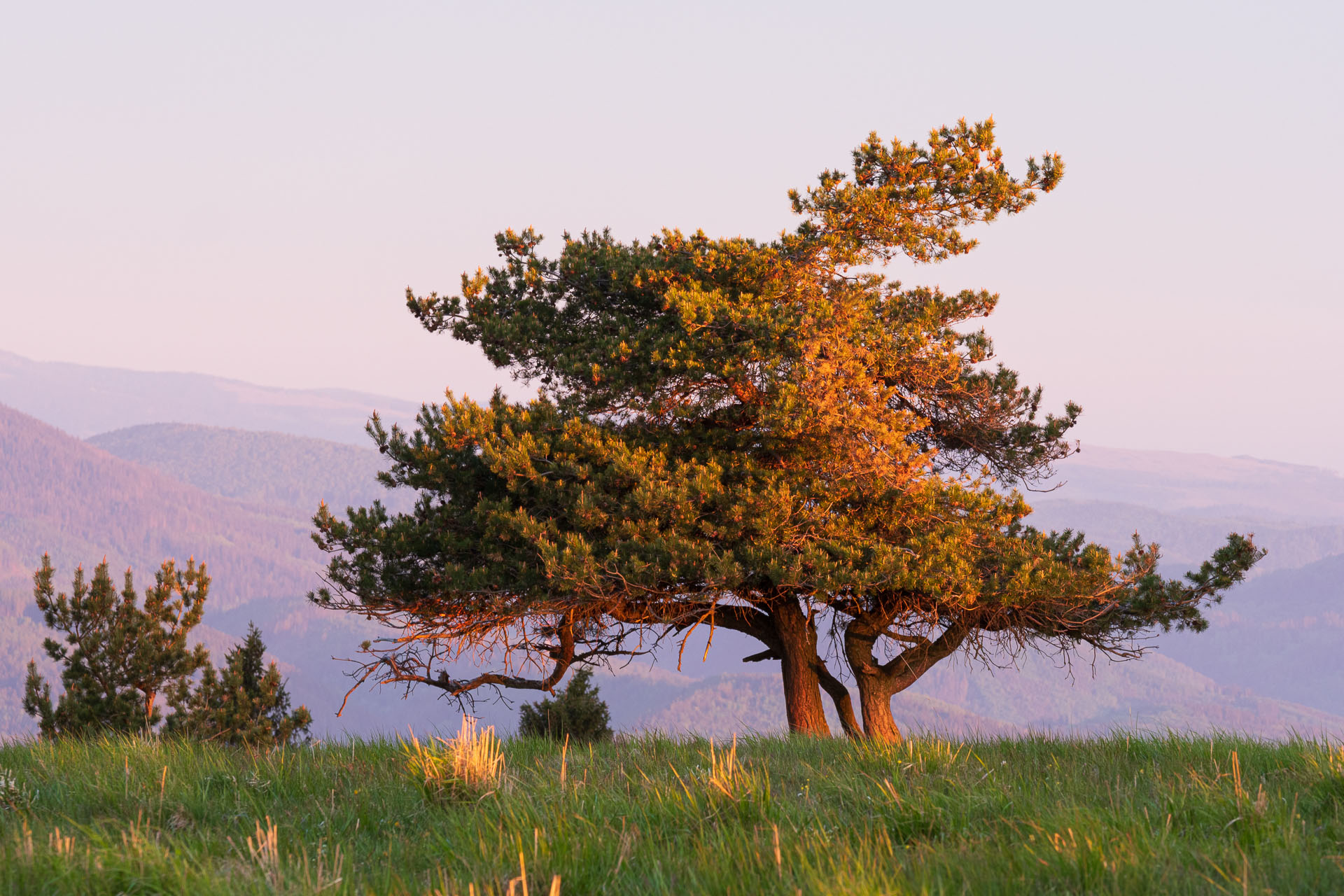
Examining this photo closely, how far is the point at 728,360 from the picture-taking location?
13383 mm

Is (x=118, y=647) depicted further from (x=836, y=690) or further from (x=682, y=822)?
(x=682, y=822)

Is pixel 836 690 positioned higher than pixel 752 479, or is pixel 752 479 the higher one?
pixel 752 479

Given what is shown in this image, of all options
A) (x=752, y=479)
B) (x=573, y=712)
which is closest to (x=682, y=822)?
(x=752, y=479)

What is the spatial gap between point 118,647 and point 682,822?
1909 cm

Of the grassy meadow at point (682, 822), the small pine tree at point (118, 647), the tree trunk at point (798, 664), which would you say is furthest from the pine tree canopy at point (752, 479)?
the small pine tree at point (118, 647)

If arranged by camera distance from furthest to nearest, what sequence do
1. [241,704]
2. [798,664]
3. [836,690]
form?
[241,704] < [836,690] < [798,664]

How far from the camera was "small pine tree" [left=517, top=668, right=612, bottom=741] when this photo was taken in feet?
63.6

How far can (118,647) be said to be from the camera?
20.3 m

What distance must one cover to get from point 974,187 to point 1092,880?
1201cm

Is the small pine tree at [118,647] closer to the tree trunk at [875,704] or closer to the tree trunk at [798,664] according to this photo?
the tree trunk at [798,664]

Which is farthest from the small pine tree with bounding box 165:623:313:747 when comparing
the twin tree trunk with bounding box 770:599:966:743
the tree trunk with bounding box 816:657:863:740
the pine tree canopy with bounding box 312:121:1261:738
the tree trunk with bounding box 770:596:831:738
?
the tree trunk with bounding box 816:657:863:740

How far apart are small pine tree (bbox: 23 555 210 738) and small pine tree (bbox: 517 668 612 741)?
7.33 m

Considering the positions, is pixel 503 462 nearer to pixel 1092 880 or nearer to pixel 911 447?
pixel 911 447

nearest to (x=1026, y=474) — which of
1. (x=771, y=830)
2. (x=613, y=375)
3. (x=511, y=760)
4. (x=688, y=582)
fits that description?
(x=688, y=582)
